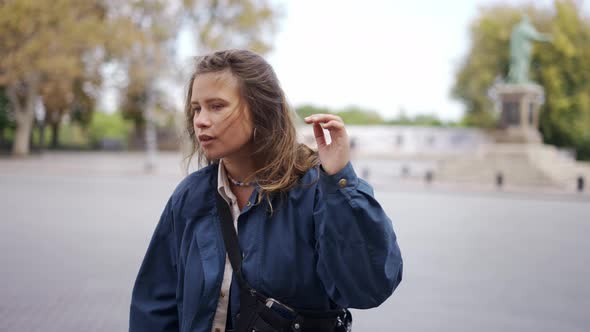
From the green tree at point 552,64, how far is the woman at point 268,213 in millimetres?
38270

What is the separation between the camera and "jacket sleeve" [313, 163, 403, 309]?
1.67 m

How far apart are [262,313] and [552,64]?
39783mm

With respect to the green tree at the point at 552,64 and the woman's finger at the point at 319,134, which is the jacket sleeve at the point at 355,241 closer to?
the woman's finger at the point at 319,134

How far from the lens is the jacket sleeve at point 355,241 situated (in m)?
1.67

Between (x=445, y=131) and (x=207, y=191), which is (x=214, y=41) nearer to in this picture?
(x=445, y=131)

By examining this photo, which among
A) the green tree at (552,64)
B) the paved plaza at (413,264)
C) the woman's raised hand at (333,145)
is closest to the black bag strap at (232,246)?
the woman's raised hand at (333,145)

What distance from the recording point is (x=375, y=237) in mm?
1687

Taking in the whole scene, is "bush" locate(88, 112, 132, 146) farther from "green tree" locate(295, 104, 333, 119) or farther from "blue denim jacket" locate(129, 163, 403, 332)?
"blue denim jacket" locate(129, 163, 403, 332)

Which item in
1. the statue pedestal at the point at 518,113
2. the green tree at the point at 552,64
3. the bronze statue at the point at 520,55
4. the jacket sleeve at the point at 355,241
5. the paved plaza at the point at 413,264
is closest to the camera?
the jacket sleeve at the point at 355,241

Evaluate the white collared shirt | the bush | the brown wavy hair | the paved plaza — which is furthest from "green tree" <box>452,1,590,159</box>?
the white collared shirt

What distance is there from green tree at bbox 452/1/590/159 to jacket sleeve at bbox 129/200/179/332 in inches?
1509

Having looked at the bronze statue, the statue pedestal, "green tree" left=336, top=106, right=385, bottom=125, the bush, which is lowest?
the bush

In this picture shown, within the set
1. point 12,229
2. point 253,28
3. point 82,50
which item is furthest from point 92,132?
point 12,229

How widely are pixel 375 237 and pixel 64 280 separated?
5242mm
